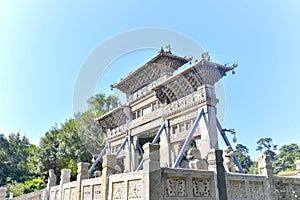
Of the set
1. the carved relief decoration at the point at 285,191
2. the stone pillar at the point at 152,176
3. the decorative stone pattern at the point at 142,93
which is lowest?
the carved relief decoration at the point at 285,191

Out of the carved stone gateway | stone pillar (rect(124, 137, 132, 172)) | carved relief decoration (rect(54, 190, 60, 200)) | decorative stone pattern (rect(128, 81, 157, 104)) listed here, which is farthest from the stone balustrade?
decorative stone pattern (rect(128, 81, 157, 104))

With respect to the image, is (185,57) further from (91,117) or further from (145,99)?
(91,117)

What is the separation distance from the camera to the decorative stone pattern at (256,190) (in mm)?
5508

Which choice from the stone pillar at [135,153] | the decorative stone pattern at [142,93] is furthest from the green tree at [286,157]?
the decorative stone pattern at [142,93]

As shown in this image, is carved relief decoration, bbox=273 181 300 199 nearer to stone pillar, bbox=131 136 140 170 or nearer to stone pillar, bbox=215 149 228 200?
stone pillar, bbox=215 149 228 200

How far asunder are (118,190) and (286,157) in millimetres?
32490

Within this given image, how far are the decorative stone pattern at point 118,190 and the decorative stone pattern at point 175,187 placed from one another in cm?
107

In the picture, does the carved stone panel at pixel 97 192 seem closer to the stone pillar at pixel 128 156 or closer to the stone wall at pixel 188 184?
the stone wall at pixel 188 184

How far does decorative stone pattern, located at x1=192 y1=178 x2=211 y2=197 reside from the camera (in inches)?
193

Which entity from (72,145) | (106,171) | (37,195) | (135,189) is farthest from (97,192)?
(72,145)

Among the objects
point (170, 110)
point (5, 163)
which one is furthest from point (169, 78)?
point (5, 163)

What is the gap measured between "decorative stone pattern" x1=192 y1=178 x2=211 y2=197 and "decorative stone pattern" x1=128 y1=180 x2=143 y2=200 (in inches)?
41.4

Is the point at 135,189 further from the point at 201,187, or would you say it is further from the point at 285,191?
the point at 285,191

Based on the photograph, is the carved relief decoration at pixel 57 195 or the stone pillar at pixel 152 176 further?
the carved relief decoration at pixel 57 195
